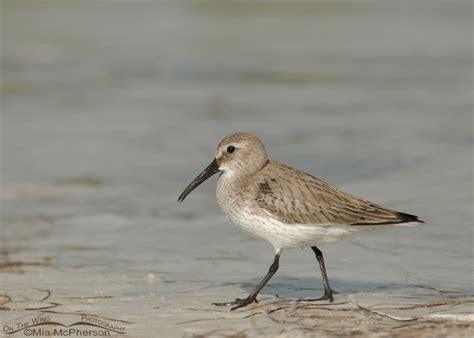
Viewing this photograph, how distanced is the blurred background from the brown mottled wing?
759 millimetres

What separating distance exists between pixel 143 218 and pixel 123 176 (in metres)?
1.99

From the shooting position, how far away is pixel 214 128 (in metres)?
15.3

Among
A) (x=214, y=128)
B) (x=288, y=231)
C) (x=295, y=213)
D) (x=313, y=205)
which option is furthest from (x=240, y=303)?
(x=214, y=128)

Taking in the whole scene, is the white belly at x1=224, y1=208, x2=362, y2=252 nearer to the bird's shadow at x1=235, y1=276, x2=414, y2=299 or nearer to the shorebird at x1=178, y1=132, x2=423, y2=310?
the shorebird at x1=178, y1=132, x2=423, y2=310

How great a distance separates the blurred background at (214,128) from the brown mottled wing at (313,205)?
0.76 m

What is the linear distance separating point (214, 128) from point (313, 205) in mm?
7882

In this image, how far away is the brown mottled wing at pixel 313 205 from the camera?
743 centimetres

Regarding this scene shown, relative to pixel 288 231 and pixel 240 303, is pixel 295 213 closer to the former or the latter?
pixel 288 231

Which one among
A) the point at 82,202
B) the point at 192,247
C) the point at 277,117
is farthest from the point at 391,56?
the point at 192,247

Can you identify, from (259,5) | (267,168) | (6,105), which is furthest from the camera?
(259,5)

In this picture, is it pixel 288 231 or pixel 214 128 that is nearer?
pixel 288 231

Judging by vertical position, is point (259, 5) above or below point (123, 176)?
above

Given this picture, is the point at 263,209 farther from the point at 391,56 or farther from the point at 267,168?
the point at 391,56

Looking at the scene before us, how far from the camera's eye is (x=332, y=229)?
24.5 ft
